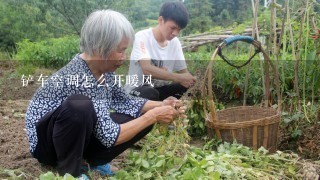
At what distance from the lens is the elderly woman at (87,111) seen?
200 cm

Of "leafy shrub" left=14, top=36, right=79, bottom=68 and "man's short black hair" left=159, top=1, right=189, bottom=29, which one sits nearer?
"man's short black hair" left=159, top=1, right=189, bottom=29

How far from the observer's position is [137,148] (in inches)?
117

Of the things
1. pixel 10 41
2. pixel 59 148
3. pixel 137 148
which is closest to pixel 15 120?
pixel 137 148

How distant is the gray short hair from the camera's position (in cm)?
205

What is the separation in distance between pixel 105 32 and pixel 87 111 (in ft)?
1.29

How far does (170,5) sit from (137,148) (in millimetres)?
1099

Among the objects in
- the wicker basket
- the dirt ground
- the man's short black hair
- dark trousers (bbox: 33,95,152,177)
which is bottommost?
the dirt ground

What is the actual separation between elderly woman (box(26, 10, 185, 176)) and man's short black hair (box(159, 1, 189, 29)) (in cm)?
103

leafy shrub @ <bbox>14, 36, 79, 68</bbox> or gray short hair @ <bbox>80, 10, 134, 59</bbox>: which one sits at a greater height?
gray short hair @ <bbox>80, 10, 134, 59</bbox>

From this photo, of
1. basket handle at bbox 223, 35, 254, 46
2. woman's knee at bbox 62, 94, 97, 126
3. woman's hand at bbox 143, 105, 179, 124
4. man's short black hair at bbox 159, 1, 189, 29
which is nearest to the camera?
woman's knee at bbox 62, 94, 97, 126

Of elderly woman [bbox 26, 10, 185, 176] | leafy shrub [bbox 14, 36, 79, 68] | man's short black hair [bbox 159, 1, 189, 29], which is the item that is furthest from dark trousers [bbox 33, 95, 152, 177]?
leafy shrub [bbox 14, 36, 79, 68]

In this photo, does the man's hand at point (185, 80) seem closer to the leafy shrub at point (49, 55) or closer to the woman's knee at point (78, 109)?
the woman's knee at point (78, 109)

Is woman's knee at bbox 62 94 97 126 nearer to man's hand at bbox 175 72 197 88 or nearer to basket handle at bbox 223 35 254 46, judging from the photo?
basket handle at bbox 223 35 254 46

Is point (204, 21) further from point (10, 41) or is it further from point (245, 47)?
point (10, 41)
